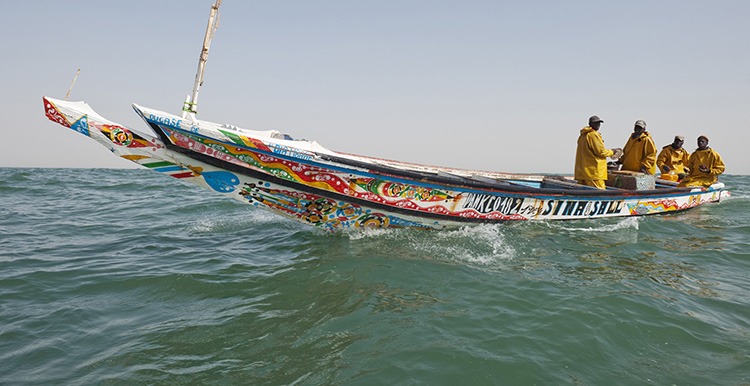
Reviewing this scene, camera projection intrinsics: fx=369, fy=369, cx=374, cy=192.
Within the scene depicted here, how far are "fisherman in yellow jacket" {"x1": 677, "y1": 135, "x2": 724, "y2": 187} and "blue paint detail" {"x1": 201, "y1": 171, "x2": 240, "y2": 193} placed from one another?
1149cm

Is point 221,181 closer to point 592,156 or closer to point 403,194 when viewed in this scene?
point 403,194

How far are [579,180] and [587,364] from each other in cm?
649

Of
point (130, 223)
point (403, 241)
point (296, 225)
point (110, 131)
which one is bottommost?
point (130, 223)

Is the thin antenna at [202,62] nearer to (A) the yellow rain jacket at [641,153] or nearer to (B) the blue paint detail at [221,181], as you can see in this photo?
(B) the blue paint detail at [221,181]

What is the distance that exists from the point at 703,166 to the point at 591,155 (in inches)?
169

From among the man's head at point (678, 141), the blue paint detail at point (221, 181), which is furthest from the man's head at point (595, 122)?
the blue paint detail at point (221, 181)

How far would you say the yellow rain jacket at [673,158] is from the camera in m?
11.1

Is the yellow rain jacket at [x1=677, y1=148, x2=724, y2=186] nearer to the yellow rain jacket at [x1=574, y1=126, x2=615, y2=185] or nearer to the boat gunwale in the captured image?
the boat gunwale

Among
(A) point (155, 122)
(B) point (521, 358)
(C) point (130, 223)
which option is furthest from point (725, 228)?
(C) point (130, 223)

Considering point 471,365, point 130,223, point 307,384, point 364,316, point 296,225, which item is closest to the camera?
point 307,384

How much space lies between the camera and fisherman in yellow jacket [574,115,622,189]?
25.4 ft

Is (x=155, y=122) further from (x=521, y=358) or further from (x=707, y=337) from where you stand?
(x=707, y=337)

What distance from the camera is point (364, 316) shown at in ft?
12.1

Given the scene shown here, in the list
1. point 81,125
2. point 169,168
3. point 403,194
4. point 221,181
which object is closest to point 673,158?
point 403,194
